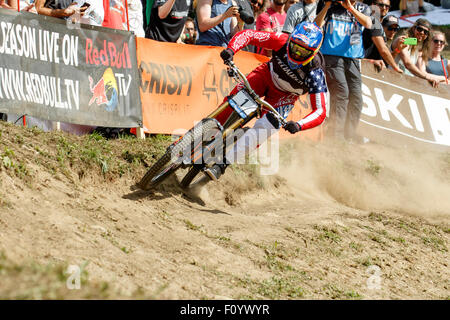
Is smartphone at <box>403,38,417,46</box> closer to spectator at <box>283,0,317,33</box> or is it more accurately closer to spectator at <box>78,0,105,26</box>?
spectator at <box>283,0,317,33</box>

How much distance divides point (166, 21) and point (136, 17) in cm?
56

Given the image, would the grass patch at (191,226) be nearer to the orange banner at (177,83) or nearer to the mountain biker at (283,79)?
the mountain biker at (283,79)

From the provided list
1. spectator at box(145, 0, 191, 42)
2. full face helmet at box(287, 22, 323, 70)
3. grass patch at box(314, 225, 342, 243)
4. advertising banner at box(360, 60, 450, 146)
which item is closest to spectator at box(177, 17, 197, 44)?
spectator at box(145, 0, 191, 42)

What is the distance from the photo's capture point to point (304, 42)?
25.0 feet

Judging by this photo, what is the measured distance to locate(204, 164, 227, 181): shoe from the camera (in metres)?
7.42

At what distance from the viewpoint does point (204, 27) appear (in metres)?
10.2

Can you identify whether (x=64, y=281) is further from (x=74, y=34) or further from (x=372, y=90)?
Result: (x=372, y=90)

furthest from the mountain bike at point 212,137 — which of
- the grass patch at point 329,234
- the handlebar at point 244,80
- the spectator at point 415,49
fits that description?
the spectator at point 415,49

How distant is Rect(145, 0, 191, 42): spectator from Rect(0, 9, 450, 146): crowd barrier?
356 millimetres

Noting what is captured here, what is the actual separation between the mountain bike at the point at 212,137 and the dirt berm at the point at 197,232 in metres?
0.53

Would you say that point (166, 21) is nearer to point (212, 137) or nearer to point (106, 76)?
point (106, 76)

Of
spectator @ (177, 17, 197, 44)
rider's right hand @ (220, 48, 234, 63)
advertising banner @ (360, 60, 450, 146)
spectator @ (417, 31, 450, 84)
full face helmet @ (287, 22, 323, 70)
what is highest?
full face helmet @ (287, 22, 323, 70)

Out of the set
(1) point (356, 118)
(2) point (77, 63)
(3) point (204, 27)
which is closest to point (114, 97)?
(2) point (77, 63)

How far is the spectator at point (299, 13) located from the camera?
409 inches
